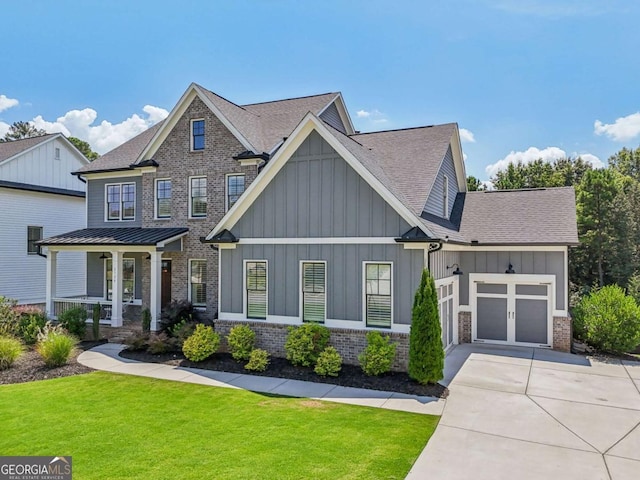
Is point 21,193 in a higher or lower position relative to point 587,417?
higher

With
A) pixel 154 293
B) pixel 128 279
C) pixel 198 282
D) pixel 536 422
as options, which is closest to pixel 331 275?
pixel 536 422

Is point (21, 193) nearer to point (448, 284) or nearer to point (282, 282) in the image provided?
point (282, 282)

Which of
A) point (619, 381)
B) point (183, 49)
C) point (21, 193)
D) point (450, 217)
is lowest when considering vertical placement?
point (619, 381)

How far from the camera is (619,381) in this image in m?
10.1

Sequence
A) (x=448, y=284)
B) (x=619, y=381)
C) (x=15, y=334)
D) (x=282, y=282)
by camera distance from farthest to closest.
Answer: (x=15, y=334)
(x=448, y=284)
(x=282, y=282)
(x=619, y=381)

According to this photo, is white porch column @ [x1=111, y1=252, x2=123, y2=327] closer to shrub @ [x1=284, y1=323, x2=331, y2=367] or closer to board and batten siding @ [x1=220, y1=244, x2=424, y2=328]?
board and batten siding @ [x1=220, y1=244, x2=424, y2=328]

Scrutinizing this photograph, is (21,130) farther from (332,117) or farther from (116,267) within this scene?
(332,117)

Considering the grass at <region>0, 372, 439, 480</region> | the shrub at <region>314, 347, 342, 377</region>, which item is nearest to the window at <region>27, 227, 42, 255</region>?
the grass at <region>0, 372, 439, 480</region>

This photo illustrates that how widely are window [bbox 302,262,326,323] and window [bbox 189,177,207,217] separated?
21.2 feet

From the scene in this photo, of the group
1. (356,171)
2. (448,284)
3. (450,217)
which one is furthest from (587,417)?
(450,217)

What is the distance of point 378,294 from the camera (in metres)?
10.8

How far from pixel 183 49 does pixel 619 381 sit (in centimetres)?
1614

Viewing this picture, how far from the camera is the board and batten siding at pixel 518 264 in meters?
13.3

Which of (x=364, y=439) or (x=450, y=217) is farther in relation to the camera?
(x=450, y=217)
